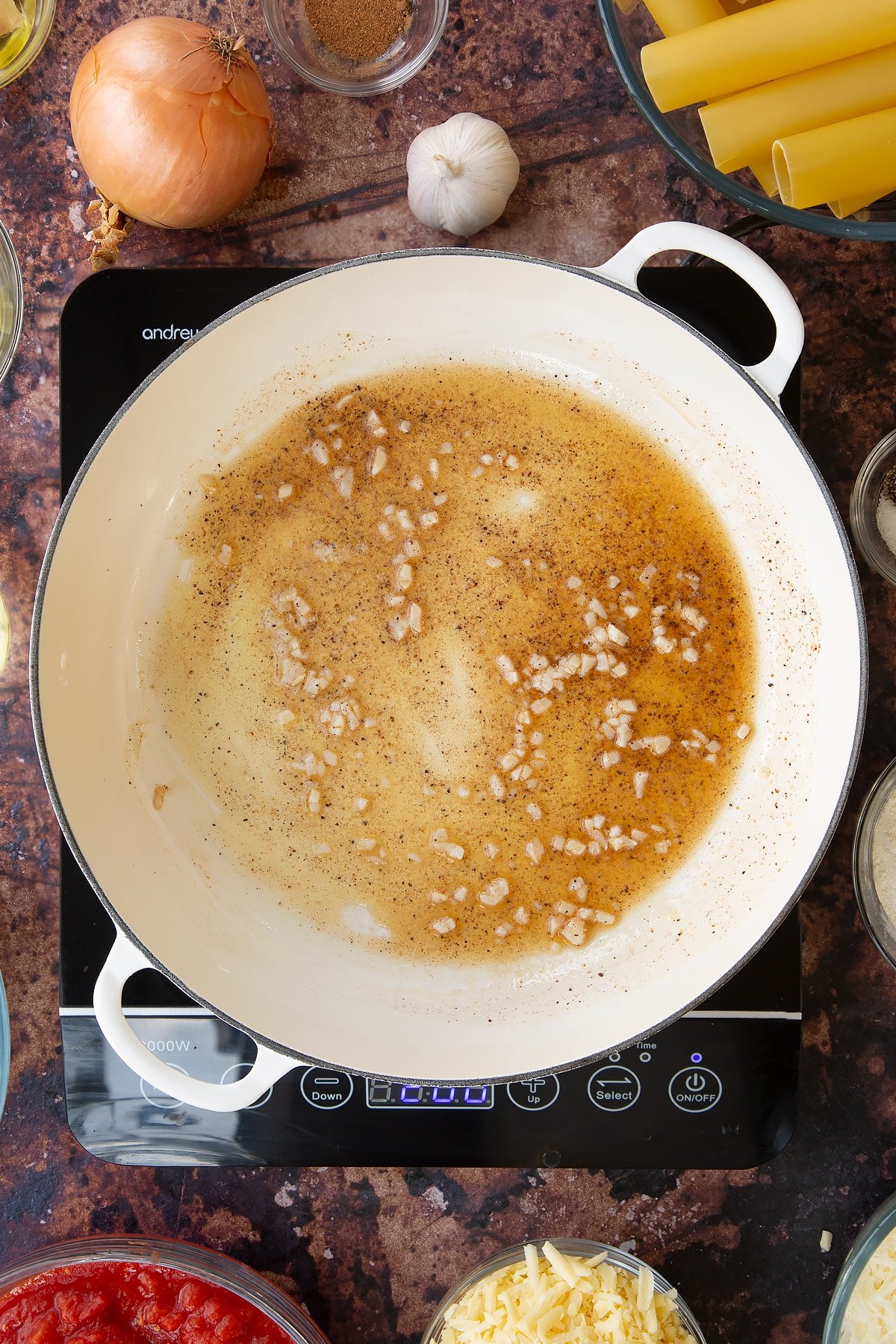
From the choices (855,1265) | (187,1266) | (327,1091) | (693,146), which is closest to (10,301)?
(693,146)

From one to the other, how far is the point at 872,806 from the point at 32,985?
81 cm

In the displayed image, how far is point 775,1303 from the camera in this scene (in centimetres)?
87

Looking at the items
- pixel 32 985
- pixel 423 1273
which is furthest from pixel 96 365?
pixel 423 1273

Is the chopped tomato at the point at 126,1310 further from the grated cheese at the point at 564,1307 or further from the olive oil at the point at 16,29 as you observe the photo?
the olive oil at the point at 16,29

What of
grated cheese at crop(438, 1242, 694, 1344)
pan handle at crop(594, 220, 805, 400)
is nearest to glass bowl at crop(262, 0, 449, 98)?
pan handle at crop(594, 220, 805, 400)

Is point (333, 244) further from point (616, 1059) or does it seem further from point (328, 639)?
point (616, 1059)

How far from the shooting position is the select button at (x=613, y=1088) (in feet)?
2.77

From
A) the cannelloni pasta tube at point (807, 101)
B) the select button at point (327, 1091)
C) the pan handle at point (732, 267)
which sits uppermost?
the cannelloni pasta tube at point (807, 101)

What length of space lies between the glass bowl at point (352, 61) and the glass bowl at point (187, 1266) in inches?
42.4

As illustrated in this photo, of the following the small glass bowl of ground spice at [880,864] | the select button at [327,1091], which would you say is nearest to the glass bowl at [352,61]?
the small glass bowl of ground spice at [880,864]

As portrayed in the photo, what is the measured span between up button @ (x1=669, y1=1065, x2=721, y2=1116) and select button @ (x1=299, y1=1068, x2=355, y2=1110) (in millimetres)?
301

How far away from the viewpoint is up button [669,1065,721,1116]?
2.76 feet

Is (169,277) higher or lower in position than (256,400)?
higher

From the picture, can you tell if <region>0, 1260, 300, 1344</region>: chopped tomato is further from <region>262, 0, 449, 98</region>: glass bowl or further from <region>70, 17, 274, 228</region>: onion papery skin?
<region>262, 0, 449, 98</region>: glass bowl
